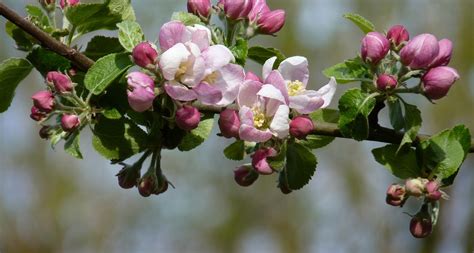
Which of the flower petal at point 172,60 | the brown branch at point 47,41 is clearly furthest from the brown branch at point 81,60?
the flower petal at point 172,60

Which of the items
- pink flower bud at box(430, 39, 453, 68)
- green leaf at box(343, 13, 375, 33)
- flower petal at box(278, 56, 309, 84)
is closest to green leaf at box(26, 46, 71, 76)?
flower petal at box(278, 56, 309, 84)

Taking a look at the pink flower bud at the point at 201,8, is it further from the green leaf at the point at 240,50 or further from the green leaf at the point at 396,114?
the green leaf at the point at 396,114

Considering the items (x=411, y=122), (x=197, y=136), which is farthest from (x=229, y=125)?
(x=411, y=122)

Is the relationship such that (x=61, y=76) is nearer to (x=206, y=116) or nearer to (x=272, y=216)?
(x=206, y=116)

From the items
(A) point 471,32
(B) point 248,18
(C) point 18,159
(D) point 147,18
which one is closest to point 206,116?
(B) point 248,18

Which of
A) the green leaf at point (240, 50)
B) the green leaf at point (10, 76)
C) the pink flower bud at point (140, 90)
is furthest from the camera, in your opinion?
the green leaf at point (10, 76)

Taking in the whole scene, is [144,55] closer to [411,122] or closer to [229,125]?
[229,125]

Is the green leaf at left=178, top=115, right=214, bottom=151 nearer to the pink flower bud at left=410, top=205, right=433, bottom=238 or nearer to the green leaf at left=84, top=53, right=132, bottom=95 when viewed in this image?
the green leaf at left=84, top=53, right=132, bottom=95
